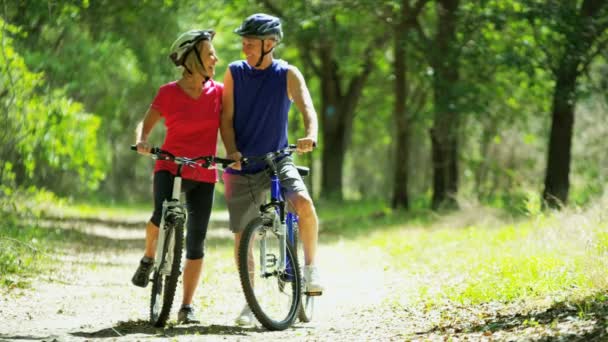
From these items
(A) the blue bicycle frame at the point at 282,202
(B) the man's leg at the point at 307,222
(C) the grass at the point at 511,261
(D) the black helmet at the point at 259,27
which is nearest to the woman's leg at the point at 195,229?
(A) the blue bicycle frame at the point at 282,202

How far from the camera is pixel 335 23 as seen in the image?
78.8 ft

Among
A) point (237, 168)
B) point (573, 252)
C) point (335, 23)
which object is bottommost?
point (573, 252)

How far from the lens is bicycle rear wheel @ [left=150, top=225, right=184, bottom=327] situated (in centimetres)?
679

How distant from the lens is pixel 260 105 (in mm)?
6949

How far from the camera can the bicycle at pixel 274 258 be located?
22.4 feet

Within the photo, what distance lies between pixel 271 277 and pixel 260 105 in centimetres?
119

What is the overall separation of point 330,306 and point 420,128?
20664 millimetres

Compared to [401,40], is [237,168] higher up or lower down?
lower down

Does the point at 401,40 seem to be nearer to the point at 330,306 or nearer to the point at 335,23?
the point at 335,23

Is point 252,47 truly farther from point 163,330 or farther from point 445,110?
point 445,110

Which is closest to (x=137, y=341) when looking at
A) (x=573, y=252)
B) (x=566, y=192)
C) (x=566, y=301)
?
(x=566, y=301)

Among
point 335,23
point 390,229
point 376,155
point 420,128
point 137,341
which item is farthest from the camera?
point 376,155

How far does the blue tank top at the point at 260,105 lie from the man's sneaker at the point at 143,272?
100cm

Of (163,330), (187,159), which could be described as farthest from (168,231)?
(163,330)
